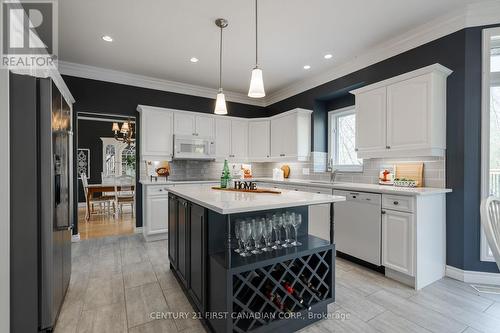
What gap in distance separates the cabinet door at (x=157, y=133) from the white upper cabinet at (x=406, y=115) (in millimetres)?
3220

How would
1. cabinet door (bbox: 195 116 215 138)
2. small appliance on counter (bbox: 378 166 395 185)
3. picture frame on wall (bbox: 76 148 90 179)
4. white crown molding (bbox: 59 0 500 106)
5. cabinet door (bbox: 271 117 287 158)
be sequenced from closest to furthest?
white crown molding (bbox: 59 0 500 106), small appliance on counter (bbox: 378 166 395 185), cabinet door (bbox: 195 116 215 138), cabinet door (bbox: 271 117 287 158), picture frame on wall (bbox: 76 148 90 179)

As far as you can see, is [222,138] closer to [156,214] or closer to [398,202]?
[156,214]

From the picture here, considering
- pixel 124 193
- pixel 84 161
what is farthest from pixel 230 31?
pixel 84 161

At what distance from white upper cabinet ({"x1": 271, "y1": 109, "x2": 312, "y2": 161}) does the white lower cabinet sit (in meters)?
2.35

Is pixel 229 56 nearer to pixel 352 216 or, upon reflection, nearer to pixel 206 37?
pixel 206 37

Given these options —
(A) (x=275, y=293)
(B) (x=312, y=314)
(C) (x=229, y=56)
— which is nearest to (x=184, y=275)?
(A) (x=275, y=293)

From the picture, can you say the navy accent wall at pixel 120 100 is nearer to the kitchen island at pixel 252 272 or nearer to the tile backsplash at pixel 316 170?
the tile backsplash at pixel 316 170

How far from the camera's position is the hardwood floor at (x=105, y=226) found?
14.2 feet

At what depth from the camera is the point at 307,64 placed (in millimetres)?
3957

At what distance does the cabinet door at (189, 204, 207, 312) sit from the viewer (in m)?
1.78

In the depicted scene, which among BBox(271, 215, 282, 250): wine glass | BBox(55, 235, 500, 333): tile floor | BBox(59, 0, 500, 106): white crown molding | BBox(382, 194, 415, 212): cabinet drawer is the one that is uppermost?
BBox(59, 0, 500, 106): white crown molding

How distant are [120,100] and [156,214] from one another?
215 centimetres

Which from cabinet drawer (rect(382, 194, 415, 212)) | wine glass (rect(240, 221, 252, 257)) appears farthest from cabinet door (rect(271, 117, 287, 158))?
wine glass (rect(240, 221, 252, 257))

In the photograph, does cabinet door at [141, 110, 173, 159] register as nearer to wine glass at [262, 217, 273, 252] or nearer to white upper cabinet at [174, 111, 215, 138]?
white upper cabinet at [174, 111, 215, 138]
